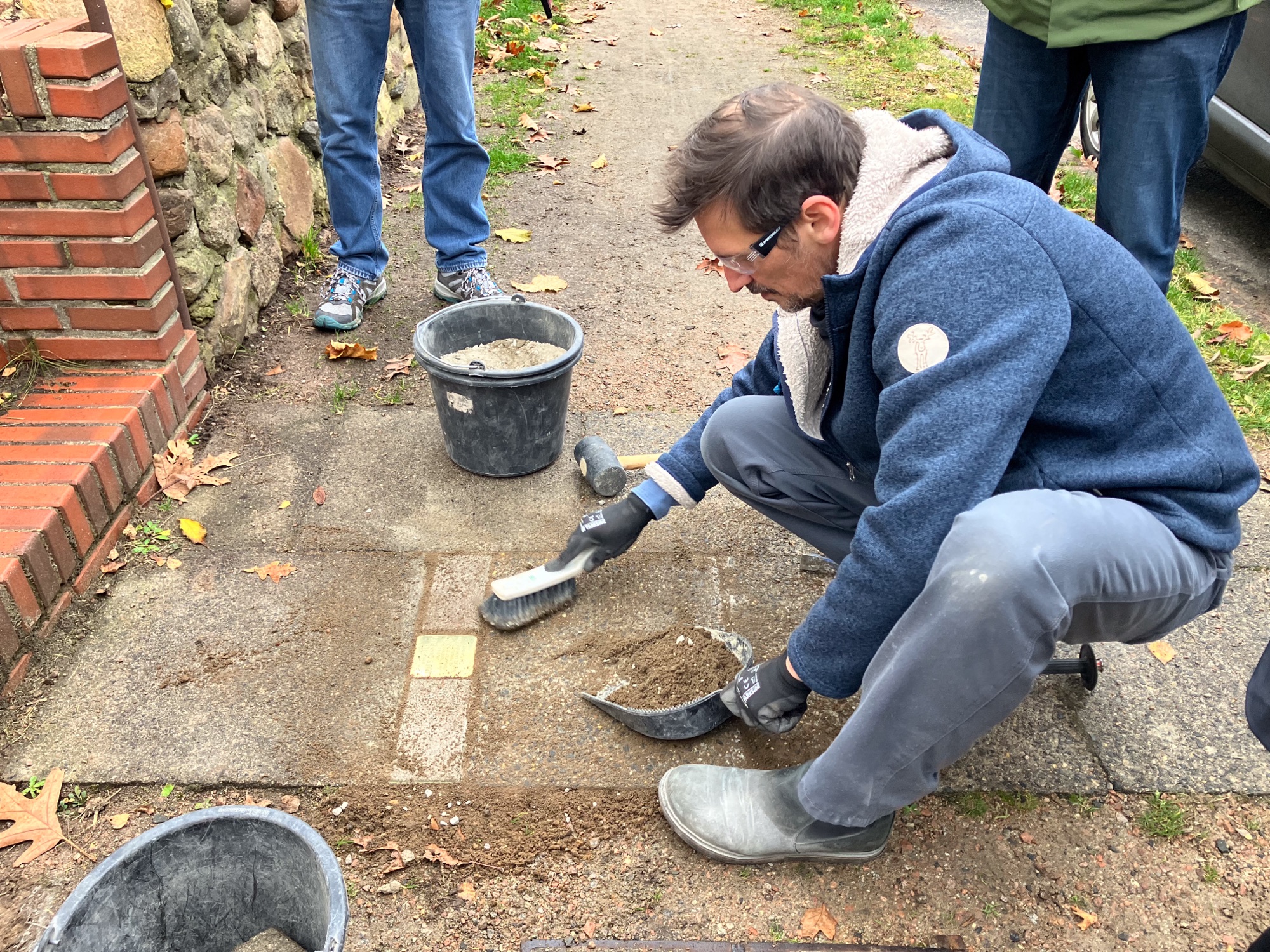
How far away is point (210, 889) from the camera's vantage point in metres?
1.51

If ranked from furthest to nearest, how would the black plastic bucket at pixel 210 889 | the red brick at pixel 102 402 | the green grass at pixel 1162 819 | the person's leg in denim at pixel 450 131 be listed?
the person's leg in denim at pixel 450 131 → the red brick at pixel 102 402 → the green grass at pixel 1162 819 → the black plastic bucket at pixel 210 889

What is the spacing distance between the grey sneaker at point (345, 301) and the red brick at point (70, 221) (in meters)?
0.97

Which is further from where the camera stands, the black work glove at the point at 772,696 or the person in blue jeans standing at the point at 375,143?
the person in blue jeans standing at the point at 375,143

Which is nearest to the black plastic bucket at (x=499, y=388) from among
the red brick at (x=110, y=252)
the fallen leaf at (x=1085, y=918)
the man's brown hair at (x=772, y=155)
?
the red brick at (x=110, y=252)

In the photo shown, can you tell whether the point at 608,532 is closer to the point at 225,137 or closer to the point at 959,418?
the point at 959,418

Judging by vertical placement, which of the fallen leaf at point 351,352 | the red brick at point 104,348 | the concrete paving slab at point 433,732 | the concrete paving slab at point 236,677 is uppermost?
the red brick at point 104,348

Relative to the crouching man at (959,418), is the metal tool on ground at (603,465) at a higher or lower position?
lower

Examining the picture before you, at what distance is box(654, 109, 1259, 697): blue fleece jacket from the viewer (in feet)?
4.48

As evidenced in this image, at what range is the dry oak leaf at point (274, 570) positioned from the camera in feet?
8.14

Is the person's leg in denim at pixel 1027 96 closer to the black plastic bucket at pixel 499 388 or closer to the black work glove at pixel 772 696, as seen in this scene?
the black plastic bucket at pixel 499 388

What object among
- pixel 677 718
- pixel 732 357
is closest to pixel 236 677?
pixel 677 718

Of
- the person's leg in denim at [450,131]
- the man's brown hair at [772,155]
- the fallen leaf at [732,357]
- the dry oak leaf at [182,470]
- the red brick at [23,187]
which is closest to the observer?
the man's brown hair at [772,155]

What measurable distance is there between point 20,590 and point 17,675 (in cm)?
19

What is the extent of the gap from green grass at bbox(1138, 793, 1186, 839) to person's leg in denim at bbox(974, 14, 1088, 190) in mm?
1616
